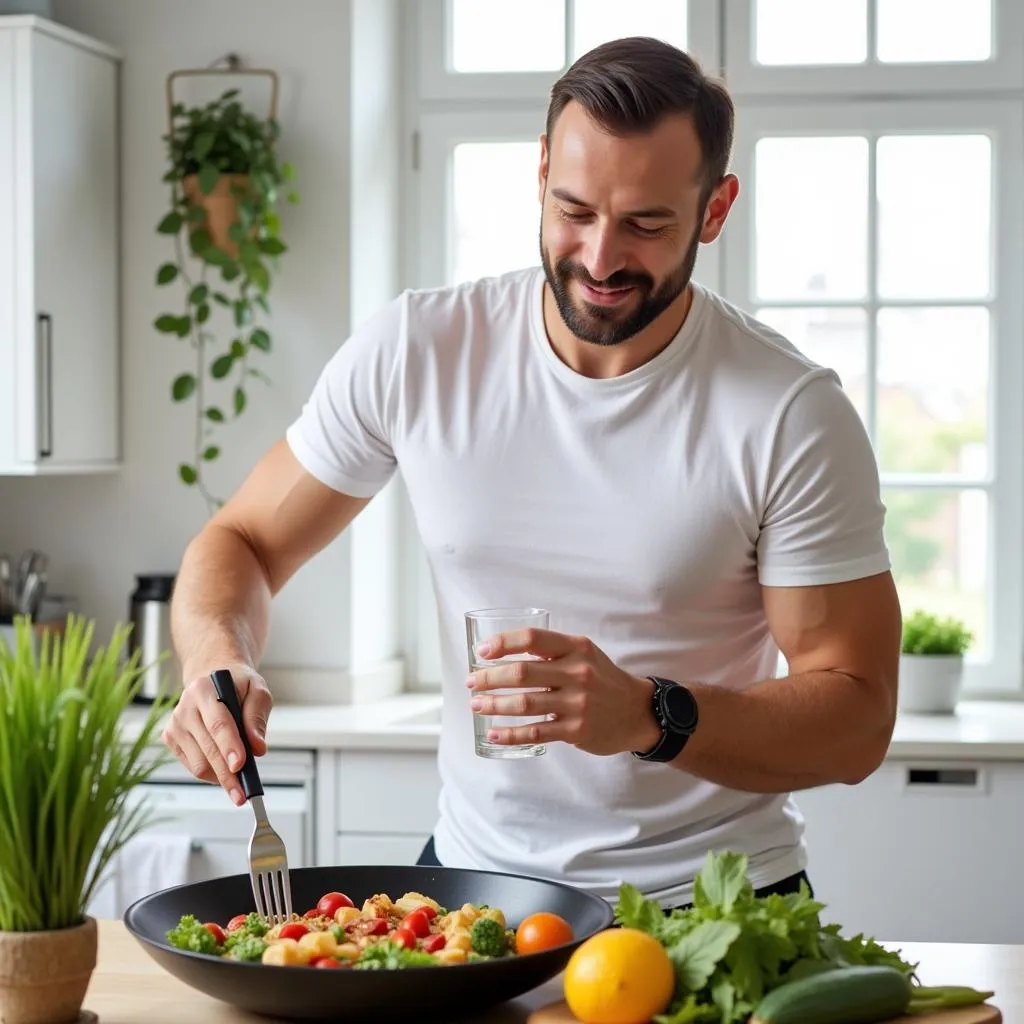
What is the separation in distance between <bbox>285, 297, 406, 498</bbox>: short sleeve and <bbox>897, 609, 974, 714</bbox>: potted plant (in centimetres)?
166

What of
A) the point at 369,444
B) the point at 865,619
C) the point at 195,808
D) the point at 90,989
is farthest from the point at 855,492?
the point at 195,808

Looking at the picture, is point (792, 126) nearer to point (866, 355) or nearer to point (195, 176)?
point (866, 355)

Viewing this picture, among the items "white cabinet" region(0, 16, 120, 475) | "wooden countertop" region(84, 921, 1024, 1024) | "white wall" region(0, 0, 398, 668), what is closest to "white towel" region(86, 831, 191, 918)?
"white wall" region(0, 0, 398, 668)

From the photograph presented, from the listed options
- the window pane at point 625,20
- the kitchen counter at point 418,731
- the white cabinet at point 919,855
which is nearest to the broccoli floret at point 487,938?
the kitchen counter at point 418,731

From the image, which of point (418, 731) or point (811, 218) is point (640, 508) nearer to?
point (418, 731)

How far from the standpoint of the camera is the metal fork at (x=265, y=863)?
56.2 inches

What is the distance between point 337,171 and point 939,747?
1697 millimetres

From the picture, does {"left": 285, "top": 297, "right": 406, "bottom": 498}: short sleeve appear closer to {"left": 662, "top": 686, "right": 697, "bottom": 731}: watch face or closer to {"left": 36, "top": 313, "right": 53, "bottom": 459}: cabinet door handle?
{"left": 662, "top": 686, "right": 697, "bottom": 731}: watch face

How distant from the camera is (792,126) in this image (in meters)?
3.58

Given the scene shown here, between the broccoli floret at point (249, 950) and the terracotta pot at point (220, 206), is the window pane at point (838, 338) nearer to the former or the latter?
the terracotta pot at point (220, 206)

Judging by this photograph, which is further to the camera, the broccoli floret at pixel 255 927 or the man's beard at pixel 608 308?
the man's beard at pixel 608 308

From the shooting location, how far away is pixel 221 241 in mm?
3324

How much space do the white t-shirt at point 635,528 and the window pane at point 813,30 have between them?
1.85 metres

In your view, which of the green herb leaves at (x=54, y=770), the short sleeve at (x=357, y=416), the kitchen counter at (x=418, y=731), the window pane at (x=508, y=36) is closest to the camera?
the green herb leaves at (x=54, y=770)
